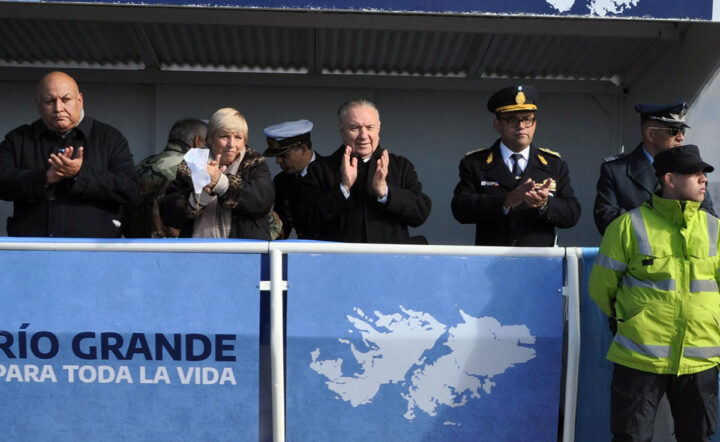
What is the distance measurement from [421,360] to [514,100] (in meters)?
1.54

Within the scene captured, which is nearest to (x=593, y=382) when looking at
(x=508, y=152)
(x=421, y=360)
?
(x=421, y=360)

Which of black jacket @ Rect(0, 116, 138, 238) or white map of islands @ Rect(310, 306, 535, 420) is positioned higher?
black jacket @ Rect(0, 116, 138, 238)

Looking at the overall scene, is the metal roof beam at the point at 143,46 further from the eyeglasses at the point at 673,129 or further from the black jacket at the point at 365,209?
the eyeglasses at the point at 673,129

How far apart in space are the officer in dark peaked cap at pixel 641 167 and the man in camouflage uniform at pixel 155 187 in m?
2.36

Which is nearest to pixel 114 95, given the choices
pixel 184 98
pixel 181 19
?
pixel 184 98

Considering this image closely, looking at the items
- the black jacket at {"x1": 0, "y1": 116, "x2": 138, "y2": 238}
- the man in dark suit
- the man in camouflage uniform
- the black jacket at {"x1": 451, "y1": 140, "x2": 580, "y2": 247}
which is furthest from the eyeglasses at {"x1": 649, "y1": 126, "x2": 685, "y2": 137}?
the black jacket at {"x1": 0, "y1": 116, "x2": 138, "y2": 238}

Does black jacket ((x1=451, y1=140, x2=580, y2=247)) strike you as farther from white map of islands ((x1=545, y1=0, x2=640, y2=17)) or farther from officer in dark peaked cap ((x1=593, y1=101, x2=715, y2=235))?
white map of islands ((x1=545, y1=0, x2=640, y2=17))

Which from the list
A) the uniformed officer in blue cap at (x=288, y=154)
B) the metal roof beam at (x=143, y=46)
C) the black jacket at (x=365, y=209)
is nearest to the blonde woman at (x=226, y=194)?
the black jacket at (x=365, y=209)

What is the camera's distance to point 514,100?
4.73m

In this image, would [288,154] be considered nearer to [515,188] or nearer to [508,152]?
[508,152]

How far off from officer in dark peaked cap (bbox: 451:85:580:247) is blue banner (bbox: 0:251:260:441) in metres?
1.25

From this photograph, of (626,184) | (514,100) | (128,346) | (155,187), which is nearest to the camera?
(128,346)

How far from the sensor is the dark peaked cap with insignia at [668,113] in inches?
183

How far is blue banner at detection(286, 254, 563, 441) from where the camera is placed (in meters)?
4.02
